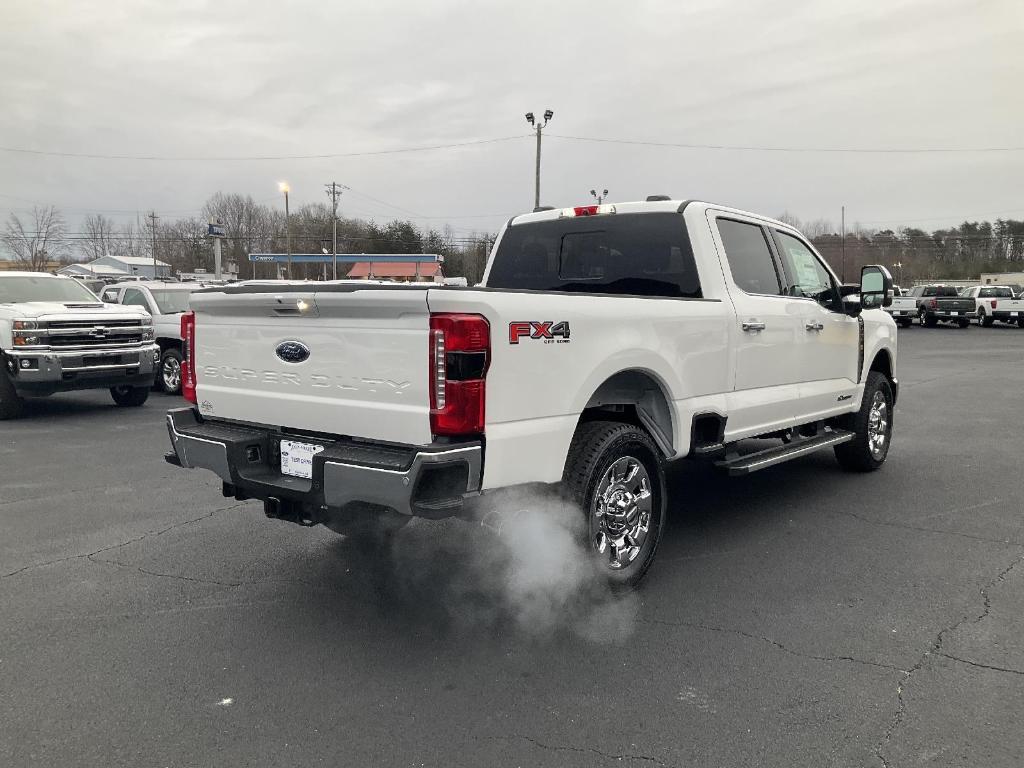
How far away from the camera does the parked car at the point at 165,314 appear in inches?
517

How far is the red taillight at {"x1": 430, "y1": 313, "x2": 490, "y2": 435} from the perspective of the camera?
3.24m

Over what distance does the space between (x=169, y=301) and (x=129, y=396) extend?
247cm

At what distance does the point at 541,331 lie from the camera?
3525mm

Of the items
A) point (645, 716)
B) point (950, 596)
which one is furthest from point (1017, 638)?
point (645, 716)

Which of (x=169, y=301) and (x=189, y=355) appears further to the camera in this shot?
A: (x=169, y=301)

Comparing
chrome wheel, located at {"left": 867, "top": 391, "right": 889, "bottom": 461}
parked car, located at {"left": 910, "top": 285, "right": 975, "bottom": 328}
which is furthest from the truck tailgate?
parked car, located at {"left": 910, "top": 285, "right": 975, "bottom": 328}

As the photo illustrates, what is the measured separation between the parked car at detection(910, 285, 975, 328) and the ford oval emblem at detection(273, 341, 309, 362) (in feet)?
125

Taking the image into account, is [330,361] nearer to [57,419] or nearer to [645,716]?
[645,716]

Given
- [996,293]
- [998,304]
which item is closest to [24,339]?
[998,304]

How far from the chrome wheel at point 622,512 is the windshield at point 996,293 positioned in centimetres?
3843

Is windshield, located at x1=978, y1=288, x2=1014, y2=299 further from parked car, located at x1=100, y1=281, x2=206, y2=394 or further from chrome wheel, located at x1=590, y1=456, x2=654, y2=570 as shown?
chrome wheel, located at x1=590, y1=456, x2=654, y2=570

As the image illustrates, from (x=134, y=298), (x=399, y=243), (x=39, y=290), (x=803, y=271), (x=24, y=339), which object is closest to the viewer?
(x=803, y=271)

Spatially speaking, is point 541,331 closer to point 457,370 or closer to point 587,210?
point 457,370

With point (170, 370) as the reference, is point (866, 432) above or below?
above
